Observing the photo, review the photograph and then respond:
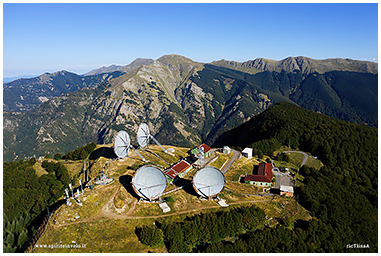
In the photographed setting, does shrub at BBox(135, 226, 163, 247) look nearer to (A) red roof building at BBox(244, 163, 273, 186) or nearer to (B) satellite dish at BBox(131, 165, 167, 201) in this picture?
(B) satellite dish at BBox(131, 165, 167, 201)

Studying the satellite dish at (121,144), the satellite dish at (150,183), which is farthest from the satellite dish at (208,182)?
the satellite dish at (121,144)

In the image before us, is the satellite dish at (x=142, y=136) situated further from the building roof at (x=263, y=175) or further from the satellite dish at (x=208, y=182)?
the building roof at (x=263, y=175)

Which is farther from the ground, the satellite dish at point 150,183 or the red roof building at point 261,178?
the satellite dish at point 150,183

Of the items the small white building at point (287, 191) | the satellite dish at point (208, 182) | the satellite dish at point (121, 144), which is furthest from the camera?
the satellite dish at point (121, 144)

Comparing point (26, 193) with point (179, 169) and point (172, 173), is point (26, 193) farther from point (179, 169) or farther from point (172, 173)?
point (179, 169)

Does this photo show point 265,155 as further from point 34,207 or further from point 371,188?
point 34,207

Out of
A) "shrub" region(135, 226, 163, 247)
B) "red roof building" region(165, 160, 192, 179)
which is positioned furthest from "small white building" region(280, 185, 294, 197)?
"shrub" region(135, 226, 163, 247)
